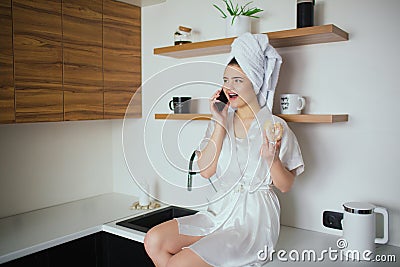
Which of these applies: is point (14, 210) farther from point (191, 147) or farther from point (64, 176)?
point (191, 147)

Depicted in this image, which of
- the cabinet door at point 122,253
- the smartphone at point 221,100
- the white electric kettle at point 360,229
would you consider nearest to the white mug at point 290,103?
the smartphone at point 221,100

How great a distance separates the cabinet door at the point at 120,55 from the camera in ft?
6.33

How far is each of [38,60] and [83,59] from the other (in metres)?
0.23

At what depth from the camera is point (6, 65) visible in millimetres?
1536

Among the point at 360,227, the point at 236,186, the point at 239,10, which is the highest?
the point at 239,10

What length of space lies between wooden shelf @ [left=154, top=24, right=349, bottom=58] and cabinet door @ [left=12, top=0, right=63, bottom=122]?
1.55 feet

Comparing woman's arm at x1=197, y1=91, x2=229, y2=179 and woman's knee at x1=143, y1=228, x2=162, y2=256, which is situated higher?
woman's arm at x1=197, y1=91, x2=229, y2=179

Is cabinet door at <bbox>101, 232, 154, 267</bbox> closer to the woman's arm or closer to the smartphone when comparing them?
the woman's arm

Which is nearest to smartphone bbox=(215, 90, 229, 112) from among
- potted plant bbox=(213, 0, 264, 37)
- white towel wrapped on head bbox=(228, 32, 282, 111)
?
white towel wrapped on head bbox=(228, 32, 282, 111)

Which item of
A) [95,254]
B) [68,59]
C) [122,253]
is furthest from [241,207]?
[68,59]

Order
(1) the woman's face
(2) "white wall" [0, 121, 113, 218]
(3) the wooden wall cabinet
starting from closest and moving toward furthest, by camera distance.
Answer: (1) the woman's face, (3) the wooden wall cabinet, (2) "white wall" [0, 121, 113, 218]

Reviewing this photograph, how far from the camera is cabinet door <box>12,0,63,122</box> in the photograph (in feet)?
5.17

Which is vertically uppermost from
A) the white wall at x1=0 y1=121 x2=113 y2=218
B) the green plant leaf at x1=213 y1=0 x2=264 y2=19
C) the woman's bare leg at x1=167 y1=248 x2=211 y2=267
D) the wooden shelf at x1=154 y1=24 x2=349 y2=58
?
the green plant leaf at x1=213 y1=0 x2=264 y2=19

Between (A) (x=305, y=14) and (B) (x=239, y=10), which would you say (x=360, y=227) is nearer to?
(A) (x=305, y=14)
